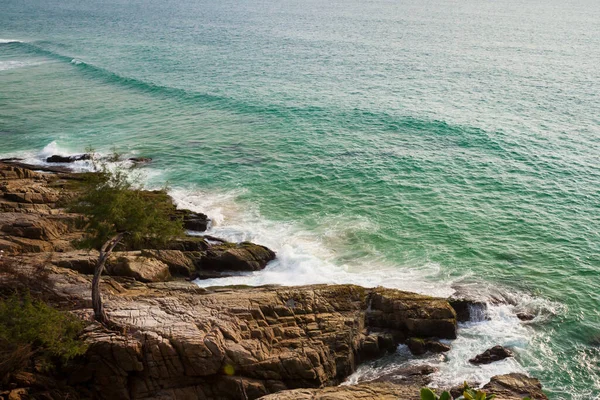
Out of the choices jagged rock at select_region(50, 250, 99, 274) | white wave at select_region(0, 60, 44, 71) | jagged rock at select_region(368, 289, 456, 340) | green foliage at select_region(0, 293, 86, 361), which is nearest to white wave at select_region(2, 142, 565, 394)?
jagged rock at select_region(368, 289, 456, 340)

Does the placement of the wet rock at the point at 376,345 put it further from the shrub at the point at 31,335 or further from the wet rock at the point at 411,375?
the shrub at the point at 31,335

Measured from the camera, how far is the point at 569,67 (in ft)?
358

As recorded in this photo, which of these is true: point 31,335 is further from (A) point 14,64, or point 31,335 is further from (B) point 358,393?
(A) point 14,64

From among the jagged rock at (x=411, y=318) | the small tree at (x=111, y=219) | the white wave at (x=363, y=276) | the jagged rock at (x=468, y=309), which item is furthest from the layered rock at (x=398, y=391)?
the small tree at (x=111, y=219)

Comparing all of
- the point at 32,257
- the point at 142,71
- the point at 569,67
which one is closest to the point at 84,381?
the point at 32,257

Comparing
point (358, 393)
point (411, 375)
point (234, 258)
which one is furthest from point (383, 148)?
point (358, 393)

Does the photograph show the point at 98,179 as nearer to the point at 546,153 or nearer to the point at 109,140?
the point at 109,140

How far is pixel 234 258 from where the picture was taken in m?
45.0

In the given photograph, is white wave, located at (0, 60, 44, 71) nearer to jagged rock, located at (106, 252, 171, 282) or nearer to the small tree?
jagged rock, located at (106, 252, 171, 282)

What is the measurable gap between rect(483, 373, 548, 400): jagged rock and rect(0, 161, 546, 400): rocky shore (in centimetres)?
9

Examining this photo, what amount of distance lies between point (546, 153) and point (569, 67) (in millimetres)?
50215

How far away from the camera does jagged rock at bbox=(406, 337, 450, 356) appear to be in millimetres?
36438

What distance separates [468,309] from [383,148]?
35700mm

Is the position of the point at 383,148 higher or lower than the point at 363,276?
higher
